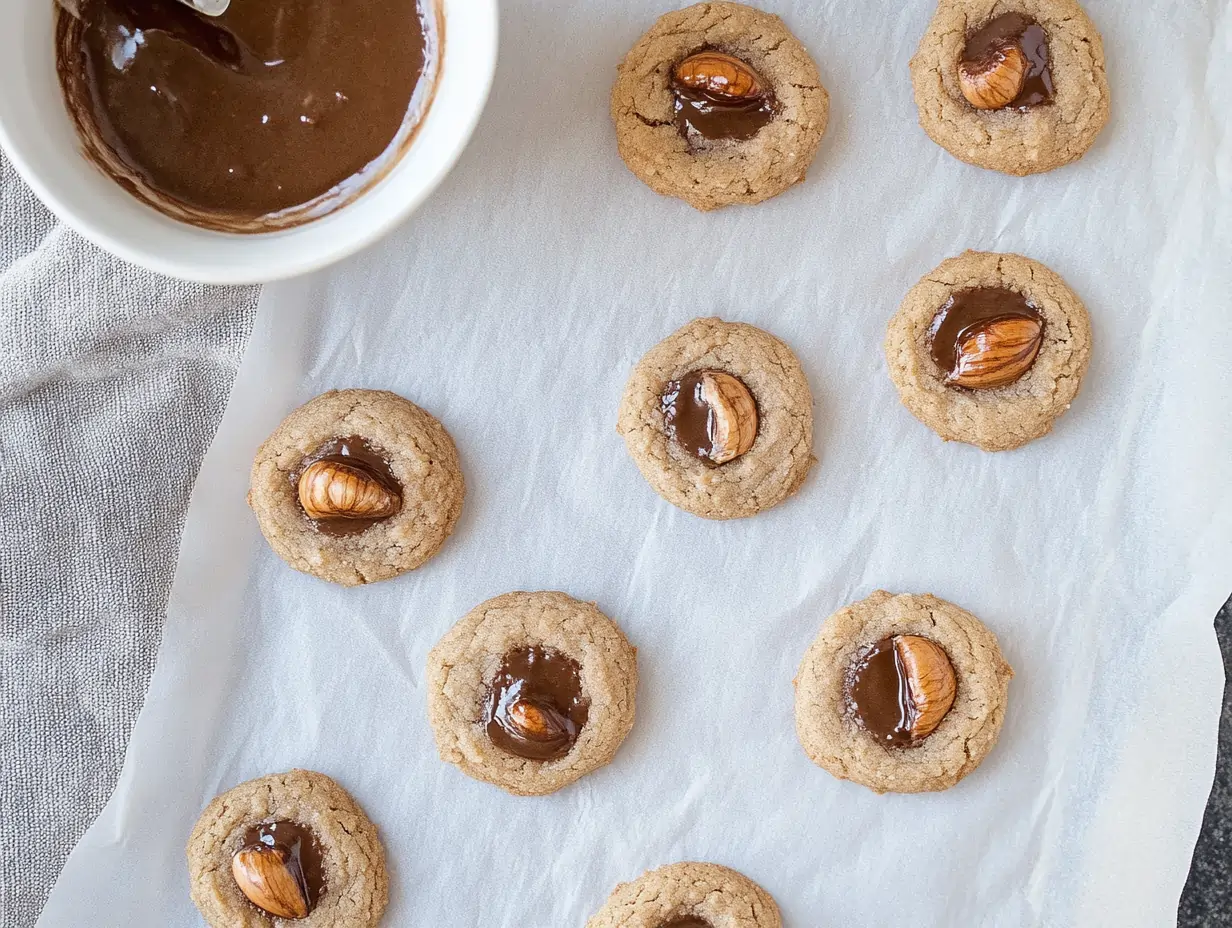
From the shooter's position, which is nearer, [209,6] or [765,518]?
[209,6]

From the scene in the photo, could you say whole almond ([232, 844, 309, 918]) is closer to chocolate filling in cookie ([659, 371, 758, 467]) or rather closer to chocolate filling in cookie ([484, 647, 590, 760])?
chocolate filling in cookie ([484, 647, 590, 760])

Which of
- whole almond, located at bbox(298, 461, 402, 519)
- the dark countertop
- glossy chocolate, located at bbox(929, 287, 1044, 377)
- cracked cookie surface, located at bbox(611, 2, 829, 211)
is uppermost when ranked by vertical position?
cracked cookie surface, located at bbox(611, 2, 829, 211)

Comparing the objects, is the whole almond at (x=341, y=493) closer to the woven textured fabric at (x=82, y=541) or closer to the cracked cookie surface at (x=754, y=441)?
the woven textured fabric at (x=82, y=541)

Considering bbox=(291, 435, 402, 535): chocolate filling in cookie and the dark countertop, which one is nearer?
bbox=(291, 435, 402, 535): chocolate filling in cookie

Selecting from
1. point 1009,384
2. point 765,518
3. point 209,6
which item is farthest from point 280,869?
point 1009,384

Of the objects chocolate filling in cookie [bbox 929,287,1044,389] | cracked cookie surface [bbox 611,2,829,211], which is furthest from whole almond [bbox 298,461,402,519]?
chocolate filling in cookie [bbox 929,287,1044,389]

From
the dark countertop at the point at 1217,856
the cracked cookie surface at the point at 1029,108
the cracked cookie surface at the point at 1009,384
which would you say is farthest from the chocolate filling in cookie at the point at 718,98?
the dark countertop at the point at 1217,856

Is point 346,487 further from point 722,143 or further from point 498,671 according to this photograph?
point 722,143

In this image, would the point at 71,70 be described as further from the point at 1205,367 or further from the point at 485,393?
the point at 1205,367
